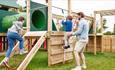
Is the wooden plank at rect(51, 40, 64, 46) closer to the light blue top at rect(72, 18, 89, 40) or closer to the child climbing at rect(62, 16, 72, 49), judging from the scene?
the child climbing at rect(62, 16, 72, 49)

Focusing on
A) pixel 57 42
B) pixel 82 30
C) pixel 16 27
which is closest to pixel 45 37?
pixel 57 42

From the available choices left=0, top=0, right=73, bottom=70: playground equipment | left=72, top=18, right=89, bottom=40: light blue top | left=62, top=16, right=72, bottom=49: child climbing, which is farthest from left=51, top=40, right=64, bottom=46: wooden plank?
left=72, top=18, right=89, bottom=40: light blue top

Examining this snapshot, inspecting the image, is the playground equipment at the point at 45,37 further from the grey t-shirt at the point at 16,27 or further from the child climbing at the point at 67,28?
the grey t-shirt at the point at 16,27

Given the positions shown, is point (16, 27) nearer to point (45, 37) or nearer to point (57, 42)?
point (45, 37)

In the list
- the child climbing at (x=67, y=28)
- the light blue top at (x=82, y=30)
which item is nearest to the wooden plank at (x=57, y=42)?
the child climbing at (x=67, y=28)

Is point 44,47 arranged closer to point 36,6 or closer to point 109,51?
point 109,51

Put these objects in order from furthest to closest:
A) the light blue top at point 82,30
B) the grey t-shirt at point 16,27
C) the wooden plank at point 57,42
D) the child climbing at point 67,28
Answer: the child climbing at point 67,28, the wooden plank at point 57,42, the grey t-shirt at point 16,27, the light blue top at point 82,30

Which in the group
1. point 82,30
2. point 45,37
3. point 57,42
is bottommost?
point 57,42

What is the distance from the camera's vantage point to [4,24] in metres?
12.3

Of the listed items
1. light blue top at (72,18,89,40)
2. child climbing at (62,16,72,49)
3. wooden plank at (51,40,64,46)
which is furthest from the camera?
child climbing at (62,16,72,49)

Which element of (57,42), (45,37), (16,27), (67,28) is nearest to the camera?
(16,27)

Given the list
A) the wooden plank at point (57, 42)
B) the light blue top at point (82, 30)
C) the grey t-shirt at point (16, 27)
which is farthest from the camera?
the wooden plank at point (57, 42)

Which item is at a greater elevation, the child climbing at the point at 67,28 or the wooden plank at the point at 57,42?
→ the child climbing at the point at 67,28

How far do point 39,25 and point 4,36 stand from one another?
2.28 m
